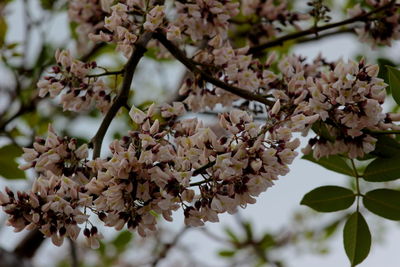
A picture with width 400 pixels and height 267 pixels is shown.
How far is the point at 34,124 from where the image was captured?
314 cm

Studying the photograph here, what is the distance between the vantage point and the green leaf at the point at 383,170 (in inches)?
59.9

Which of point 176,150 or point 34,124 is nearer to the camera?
point 176,150

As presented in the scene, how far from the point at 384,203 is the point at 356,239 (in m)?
0.13

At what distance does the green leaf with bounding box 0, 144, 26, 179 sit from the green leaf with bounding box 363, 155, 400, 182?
129 centimetres

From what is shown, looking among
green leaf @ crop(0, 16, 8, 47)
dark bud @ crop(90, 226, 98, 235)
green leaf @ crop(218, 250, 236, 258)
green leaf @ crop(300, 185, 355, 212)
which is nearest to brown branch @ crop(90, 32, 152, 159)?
dark bud @ crop(90, 226, 98, 235)

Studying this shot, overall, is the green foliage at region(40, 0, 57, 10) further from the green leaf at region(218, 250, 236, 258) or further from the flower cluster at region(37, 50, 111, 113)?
the green leaf at region(218, 250, 236, 258)

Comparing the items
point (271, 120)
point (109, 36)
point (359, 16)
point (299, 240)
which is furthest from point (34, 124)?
point (299, 240)

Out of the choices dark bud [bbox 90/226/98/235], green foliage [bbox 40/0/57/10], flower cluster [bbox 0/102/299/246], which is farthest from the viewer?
green foliage [bbox 40/0/57/10]

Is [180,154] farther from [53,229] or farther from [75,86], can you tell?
[75,86]

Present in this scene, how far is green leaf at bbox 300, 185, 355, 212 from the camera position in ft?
5.27

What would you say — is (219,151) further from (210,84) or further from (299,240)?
(299,240)

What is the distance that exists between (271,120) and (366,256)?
489mm

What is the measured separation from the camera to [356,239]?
5.16 feet

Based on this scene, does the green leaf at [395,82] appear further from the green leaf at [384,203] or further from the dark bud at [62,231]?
the dark bud at [62,231]
